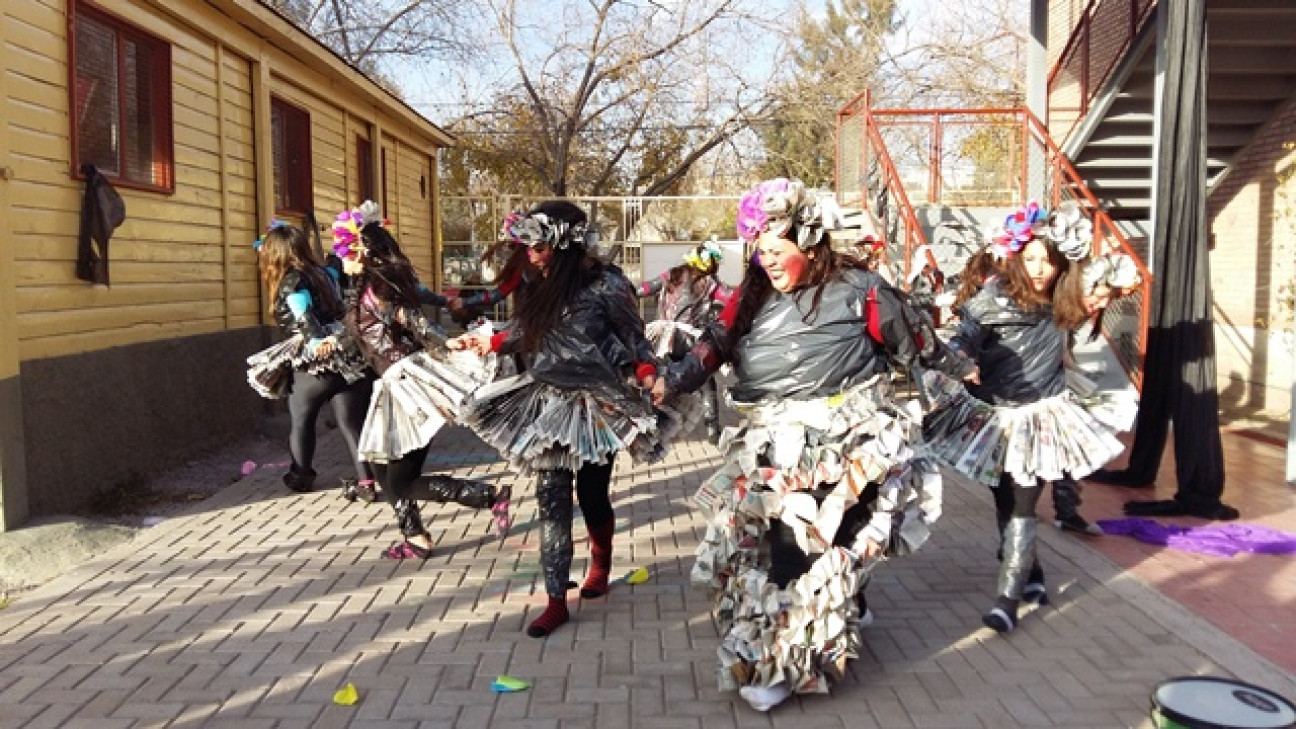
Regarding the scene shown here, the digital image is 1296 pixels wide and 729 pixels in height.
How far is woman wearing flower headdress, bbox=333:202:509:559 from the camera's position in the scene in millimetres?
5832

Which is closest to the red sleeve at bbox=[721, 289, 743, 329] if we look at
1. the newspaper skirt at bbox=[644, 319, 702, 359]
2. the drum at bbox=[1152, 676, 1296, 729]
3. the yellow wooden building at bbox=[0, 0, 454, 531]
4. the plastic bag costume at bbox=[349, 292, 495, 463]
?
the plastic bag costume at bbox=[349, 292, 495, 463]

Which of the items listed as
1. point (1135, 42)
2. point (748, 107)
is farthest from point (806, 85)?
point (1135, 42)

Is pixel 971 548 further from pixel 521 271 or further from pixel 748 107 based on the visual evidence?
pixel 748 107

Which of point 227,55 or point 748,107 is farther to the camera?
point 748,107

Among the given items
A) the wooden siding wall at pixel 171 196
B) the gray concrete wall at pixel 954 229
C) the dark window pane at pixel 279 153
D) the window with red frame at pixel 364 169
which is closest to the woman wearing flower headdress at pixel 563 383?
the wooden siding wall at pixel 171 196

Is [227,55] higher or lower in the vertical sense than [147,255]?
higher

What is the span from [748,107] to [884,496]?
2566 cm

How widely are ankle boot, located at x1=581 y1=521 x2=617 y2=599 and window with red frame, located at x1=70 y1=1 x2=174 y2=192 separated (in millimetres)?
4622

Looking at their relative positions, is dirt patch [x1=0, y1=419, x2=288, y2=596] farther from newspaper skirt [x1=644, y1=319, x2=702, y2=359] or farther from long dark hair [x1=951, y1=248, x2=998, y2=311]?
long dark hair [x1=951, y1=248, x2=998, y2=311]

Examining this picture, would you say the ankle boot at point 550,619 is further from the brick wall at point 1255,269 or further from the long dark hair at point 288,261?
the brick wall at point 1255,269

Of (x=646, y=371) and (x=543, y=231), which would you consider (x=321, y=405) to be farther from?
(x=646, y=371)

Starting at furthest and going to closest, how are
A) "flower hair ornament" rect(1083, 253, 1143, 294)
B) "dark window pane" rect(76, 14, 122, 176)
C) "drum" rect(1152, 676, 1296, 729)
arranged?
"dark window pane" rect(76, 14, 122, 176)
"flower hair ornament" rect(1083, 253, 1143, 294)
"drum" rect(1152, 676, 1296, 729)

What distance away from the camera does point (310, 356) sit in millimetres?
7160

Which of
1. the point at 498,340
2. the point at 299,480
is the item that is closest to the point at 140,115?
the point at 299,480
